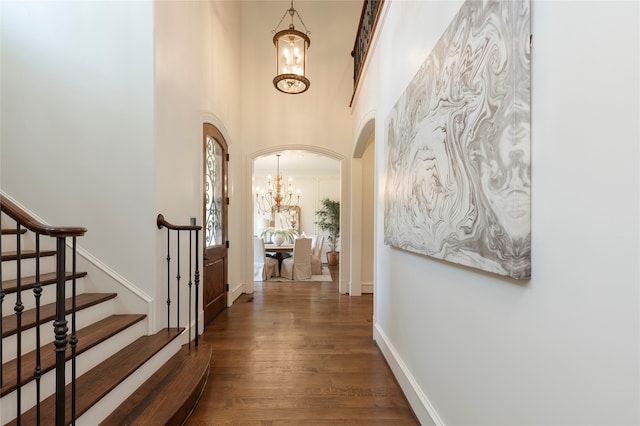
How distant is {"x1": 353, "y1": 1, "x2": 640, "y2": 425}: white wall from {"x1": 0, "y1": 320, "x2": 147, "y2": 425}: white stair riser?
218 centimetres

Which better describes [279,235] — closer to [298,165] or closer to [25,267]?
[298,165]

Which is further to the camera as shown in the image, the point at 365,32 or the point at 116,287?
the point at 365,32

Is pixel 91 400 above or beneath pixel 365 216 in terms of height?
beneath

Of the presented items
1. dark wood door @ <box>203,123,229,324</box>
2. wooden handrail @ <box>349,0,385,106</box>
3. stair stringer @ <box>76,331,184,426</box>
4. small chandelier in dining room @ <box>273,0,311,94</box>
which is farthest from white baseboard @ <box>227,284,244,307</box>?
wooden handrail @ <box>349,0,385,106</box>

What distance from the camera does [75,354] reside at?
1565mm

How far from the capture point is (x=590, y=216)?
0.78 m

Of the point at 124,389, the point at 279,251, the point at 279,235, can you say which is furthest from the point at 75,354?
the point at 279,235

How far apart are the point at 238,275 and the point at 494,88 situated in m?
4.58

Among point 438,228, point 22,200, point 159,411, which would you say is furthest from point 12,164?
point 438,228

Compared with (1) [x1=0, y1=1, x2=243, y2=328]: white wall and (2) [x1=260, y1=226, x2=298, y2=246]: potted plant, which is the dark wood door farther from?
(2) [x1=260, y1=226, x2=298, y2=246]: potted plant

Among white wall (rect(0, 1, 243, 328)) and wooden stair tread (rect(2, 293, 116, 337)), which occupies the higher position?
white wall (rect(0, 1, 243, 328))

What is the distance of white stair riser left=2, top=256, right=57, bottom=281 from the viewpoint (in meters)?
2.13

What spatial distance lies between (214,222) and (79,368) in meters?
2.32

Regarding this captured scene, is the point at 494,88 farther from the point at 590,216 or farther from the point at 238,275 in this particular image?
the point at 238,275
